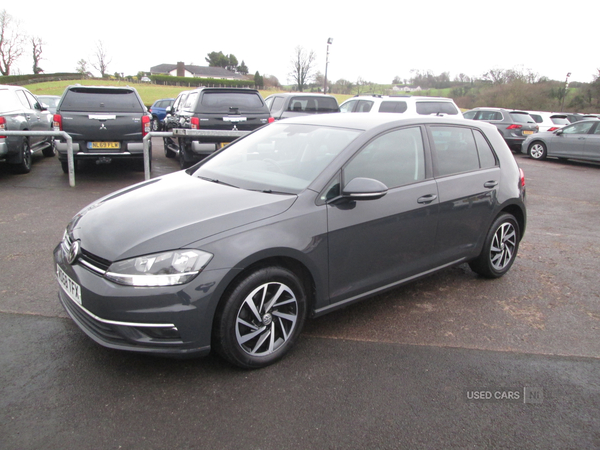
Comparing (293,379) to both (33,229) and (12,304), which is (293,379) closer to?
(12,304)

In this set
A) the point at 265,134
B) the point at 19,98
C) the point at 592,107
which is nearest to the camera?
the point at 265,134

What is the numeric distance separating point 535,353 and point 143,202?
3.08 meters

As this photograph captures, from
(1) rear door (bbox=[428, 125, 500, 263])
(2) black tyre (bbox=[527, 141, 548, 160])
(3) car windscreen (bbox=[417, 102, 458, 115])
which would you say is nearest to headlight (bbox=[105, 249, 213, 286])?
(1) rear door (bbox=[428, 125, 500, 263])

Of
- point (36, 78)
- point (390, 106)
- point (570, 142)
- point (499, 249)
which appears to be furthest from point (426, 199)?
point (36, 78)

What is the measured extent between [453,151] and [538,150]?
1461cm

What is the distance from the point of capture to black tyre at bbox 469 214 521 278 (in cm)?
465

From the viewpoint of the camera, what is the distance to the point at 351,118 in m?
4.14

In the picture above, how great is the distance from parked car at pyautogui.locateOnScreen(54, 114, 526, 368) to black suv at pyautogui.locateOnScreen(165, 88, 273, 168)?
5.17 m

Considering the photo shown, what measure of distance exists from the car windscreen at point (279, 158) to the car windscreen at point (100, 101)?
5576 millimetres

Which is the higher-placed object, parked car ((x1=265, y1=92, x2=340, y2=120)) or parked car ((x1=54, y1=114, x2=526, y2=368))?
parked car ((x1=265, y1=92, x2=340, y2=120))

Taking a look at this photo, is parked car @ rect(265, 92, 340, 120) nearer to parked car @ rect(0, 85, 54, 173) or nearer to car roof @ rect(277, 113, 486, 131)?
parked car @ rect(0, 85, 54, 173)

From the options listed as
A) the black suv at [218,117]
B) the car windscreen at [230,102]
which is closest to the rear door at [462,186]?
the black suv at [218,117]

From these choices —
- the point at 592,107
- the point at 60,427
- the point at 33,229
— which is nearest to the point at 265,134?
the point at 60,427

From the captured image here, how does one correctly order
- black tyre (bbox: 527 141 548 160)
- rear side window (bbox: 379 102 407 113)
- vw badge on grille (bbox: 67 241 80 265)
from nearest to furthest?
vw badge on grille (bbox: 67 241 80 265) < rear side window (bbox: 379 102 407 113) < black tyre (bbox: 527 141 548 160)
